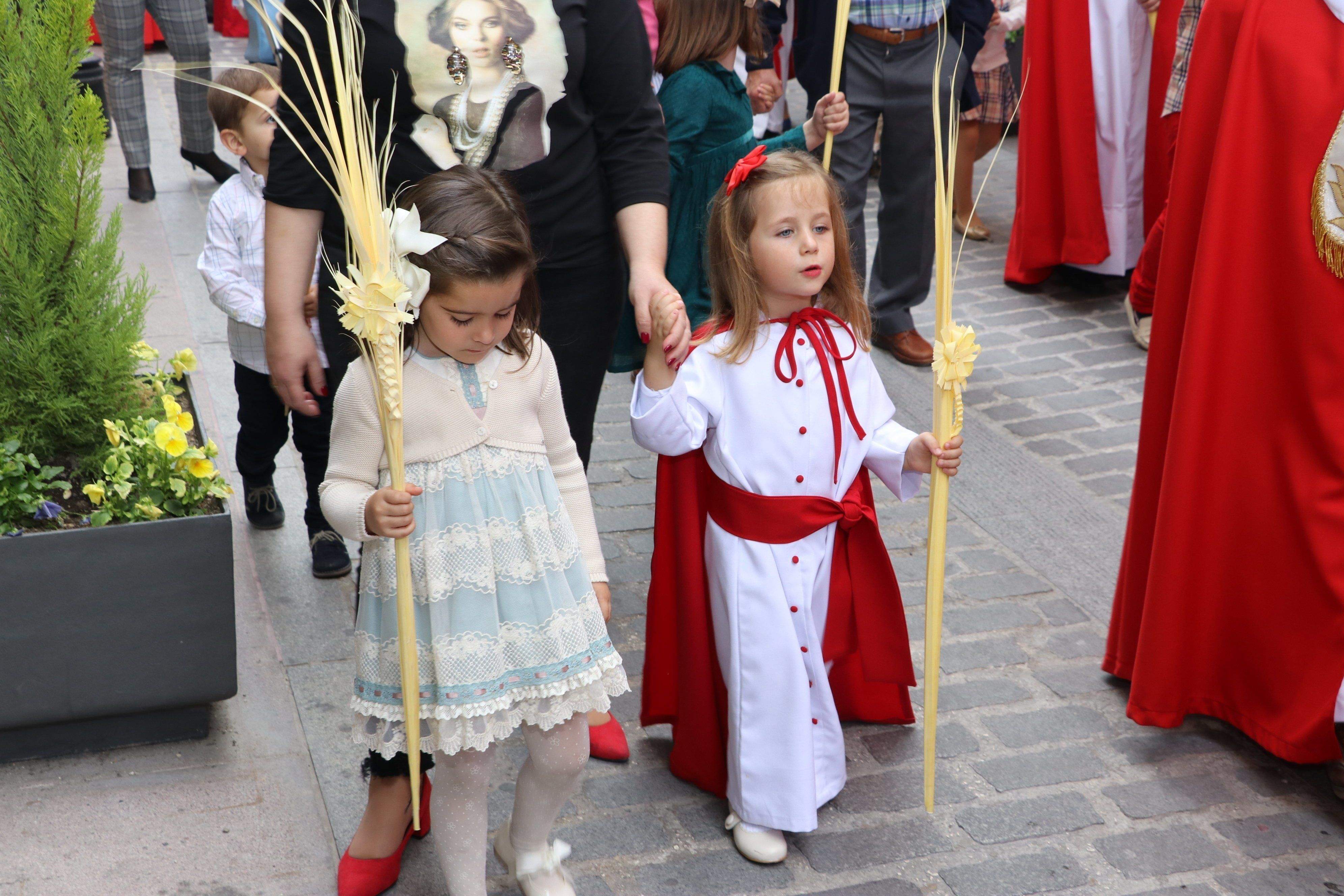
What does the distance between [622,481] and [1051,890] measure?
233 cm

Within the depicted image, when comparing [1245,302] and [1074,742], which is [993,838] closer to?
[1074,742]

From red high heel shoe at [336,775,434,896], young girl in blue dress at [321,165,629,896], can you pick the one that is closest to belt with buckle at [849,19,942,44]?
young girl in blue dress at [321,165,629,896]

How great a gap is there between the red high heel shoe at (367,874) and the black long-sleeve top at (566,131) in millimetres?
1164

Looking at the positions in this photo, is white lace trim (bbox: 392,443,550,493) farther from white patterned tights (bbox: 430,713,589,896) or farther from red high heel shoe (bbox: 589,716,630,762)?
red high heel shoe (bbox: 589,716,630,762)

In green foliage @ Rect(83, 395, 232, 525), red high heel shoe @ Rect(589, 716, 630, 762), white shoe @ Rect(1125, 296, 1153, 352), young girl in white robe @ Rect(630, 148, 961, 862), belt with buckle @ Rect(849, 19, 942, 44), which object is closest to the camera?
young girl in white robe @ Rect(630, 148, 961, 862)

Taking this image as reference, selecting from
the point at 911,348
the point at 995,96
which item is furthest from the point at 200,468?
the point at 995,96

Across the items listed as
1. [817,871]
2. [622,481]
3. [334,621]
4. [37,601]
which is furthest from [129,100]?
[817,871]

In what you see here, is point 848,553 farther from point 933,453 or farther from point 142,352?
point 142,352

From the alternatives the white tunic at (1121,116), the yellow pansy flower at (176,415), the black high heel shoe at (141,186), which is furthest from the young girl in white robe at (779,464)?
the black high heel shoe at (141,186)

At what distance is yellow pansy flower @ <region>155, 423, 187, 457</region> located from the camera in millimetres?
2916

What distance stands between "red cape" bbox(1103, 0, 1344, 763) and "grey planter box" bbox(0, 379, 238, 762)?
2.18 metres

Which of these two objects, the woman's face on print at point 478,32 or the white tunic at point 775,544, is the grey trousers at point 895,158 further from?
the woman's face on print at point 478,32

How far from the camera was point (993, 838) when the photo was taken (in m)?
2.88

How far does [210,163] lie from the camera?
7.25 metres
